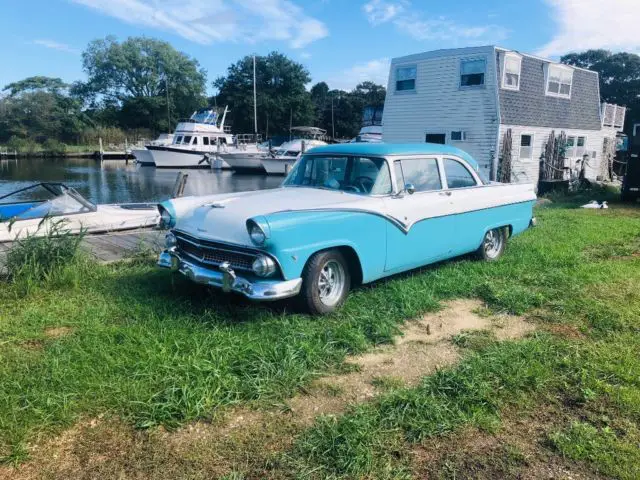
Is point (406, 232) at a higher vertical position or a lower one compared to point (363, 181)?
lower

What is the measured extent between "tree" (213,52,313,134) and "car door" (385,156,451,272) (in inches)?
2221

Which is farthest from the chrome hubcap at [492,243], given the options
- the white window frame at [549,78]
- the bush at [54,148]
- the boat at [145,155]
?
the bush at [54,148]

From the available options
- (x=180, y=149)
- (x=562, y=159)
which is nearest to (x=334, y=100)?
(x=180, y=149)

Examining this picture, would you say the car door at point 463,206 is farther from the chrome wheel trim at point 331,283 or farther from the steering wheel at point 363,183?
the chrome wheel trim at point 331,283

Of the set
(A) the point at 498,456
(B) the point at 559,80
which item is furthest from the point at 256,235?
(B) the point at 559,80

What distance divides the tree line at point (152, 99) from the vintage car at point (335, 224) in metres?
55.5

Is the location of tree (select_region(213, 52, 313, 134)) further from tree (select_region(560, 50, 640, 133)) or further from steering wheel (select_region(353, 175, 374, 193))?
steering wheel (select_region(353, 175, 374, 193))

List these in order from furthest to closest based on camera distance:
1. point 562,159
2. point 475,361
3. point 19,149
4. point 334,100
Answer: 1. point 334,100
2. point 19,149
3. point 562,159
4. point 475,361

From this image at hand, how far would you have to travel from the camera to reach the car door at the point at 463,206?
20.2 ft

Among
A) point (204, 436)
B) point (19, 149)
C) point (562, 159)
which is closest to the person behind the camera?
point (204, 436)

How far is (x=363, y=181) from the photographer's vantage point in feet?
18.1

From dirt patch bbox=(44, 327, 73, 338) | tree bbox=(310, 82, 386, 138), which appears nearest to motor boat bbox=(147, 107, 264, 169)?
tree bbox=(310, 82, 386, 138)

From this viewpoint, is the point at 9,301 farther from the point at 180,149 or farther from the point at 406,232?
the point at 180,149

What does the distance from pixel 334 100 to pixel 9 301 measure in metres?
68.0
